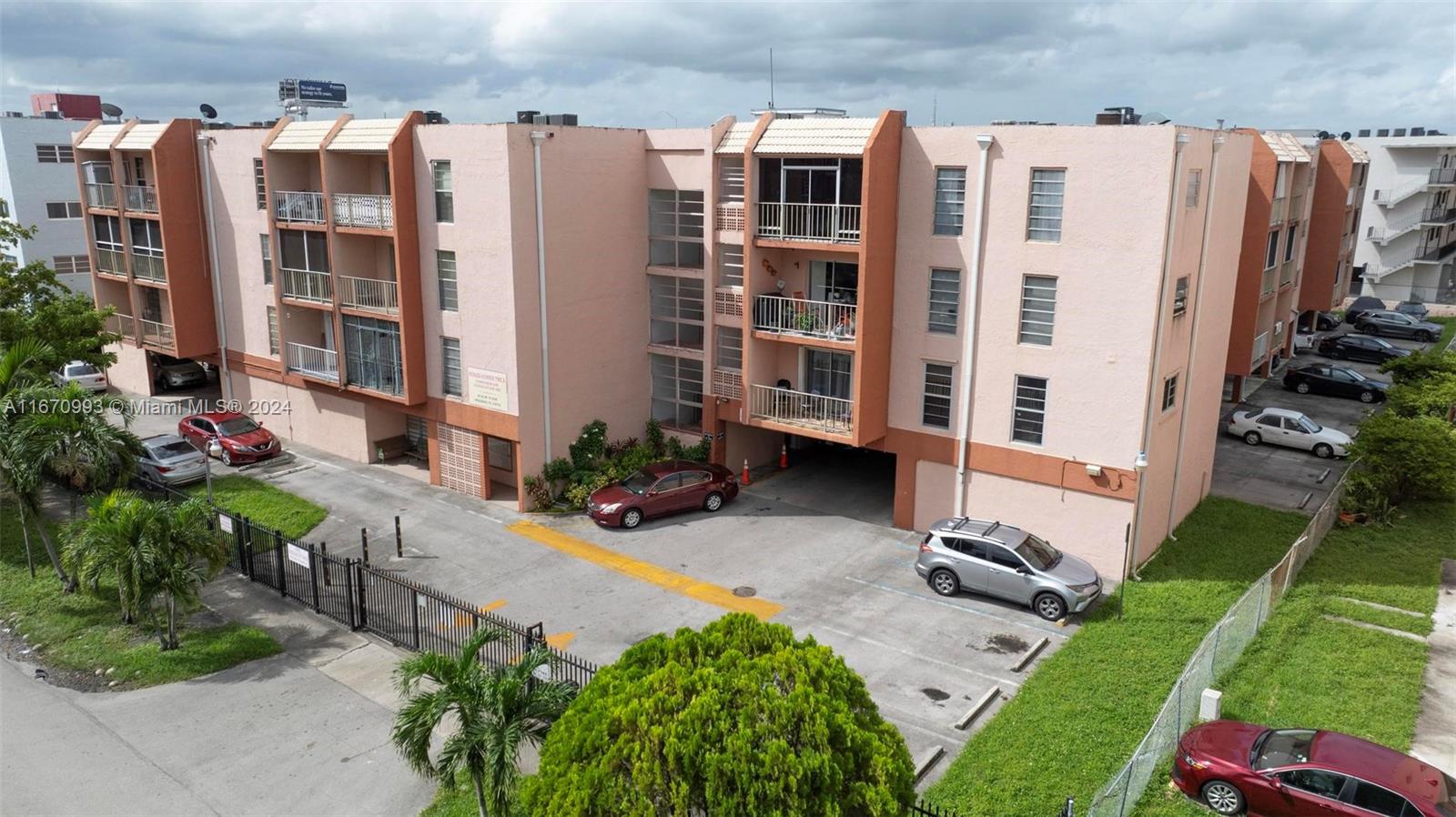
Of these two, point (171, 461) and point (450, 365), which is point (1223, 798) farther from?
point (171, 461)

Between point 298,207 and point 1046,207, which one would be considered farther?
point 298,207

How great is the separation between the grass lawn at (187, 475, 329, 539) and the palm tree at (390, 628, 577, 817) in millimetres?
14629

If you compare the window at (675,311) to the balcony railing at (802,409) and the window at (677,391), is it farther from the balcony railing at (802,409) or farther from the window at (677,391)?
the balcony railing at (802,409)

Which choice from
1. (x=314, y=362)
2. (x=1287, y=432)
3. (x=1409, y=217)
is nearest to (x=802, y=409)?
(x=314, y=362)

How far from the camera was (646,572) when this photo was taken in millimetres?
22859

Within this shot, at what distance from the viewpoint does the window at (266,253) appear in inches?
1261

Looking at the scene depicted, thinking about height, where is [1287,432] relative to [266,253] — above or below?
below

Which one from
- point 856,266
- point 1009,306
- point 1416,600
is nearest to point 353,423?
point 856,266

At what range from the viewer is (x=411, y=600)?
18953 mm

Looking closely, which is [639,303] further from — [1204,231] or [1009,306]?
[1204,231]

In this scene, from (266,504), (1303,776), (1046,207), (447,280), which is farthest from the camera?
(266,504)

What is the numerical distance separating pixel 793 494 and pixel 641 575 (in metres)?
6.80

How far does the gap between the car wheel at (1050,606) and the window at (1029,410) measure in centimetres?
419

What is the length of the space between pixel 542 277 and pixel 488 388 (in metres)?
3.44
